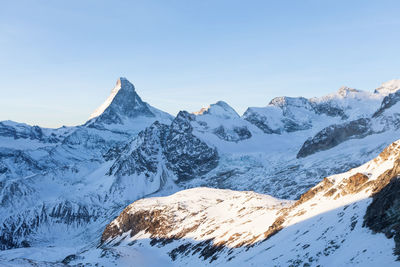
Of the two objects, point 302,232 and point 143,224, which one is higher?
point 302,232

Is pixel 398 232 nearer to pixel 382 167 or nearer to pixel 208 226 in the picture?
pixel 382 167

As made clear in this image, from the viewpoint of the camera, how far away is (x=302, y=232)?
136 feet

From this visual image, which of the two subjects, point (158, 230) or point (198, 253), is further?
point (158, 230)

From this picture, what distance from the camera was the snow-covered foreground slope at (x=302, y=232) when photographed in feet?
97.6

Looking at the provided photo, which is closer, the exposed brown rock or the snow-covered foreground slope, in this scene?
the snow-covered foreground slope

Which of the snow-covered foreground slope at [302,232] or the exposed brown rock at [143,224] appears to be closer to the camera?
the snow-covered foreground slope at [302,232]

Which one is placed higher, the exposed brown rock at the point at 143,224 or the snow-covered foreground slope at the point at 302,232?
the snow-covered foreground slope at the point at 302,232

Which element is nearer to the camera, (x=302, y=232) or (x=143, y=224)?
(x=302, y=232)

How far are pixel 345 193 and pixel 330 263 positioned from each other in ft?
67.8

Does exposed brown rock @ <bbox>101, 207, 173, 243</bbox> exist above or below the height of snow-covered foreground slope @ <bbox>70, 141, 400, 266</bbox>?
below

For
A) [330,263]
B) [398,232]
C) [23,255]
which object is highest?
[398,232]

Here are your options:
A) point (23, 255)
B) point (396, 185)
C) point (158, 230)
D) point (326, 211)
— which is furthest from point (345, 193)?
point (23, 255)

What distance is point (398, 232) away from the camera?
88.2 ft

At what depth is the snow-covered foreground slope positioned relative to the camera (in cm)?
2975
